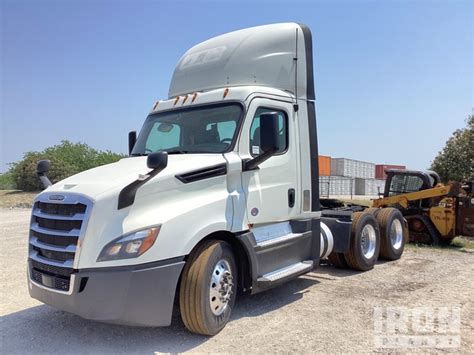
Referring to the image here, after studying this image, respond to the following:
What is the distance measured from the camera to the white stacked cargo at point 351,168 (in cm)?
6725

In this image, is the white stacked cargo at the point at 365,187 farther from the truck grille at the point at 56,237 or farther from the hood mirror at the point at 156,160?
the truck grille at the point at 56,237

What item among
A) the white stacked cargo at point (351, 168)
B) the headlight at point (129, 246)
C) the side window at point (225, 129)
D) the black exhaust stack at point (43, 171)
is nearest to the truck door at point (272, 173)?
the side window at point (225, 129)

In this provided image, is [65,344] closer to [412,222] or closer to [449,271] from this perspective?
[449,271]

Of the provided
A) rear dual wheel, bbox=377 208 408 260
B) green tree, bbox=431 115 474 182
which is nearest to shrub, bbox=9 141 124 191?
green tree, bbox=431 115 474 182

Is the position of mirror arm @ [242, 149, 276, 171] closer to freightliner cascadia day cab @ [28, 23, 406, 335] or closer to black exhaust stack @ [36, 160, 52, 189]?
freightliner cascadia day cab @ [28, 23, 406, 335]

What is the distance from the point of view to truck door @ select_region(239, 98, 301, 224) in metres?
5.17

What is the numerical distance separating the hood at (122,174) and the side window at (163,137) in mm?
413

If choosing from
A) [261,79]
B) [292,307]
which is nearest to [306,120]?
[261,79]

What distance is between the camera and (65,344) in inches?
173

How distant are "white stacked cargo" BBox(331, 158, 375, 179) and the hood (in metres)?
63.3

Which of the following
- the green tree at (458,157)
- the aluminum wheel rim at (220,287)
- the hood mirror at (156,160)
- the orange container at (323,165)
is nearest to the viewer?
the hood mirror at (156,160)

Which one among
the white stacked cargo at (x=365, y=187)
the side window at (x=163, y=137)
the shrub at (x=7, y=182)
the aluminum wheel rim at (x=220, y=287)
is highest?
the side window at (x=163, y=137)

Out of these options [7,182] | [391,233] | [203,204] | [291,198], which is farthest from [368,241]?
[7,182]

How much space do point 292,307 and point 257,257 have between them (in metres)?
1.09
